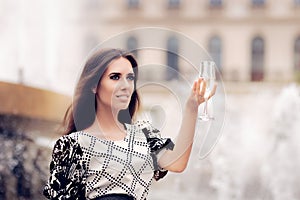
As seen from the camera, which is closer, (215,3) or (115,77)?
(115,77)

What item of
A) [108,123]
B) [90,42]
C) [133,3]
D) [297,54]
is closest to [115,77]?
[108,123]

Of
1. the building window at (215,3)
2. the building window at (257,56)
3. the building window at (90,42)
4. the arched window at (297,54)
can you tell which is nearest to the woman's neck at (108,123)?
the building window at (90,42)

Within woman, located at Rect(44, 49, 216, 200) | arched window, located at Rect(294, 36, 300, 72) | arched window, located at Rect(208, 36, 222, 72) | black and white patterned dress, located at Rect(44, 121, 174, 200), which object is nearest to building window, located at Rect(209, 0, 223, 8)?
arched window, located at Rect(208, 36, 222, 72)

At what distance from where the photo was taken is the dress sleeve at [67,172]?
8.23ft

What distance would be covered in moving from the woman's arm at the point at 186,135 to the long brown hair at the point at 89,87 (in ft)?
0.64

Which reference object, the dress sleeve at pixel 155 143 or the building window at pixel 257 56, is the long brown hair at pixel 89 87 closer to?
the dress sleeve at pixel 155 143

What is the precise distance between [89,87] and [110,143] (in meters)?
0.19

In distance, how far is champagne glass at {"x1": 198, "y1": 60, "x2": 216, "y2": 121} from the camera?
248 cm

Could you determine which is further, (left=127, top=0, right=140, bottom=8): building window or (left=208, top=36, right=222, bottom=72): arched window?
(left=127, top=0, right=140, bottom=8): building window

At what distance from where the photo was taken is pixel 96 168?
2.51m

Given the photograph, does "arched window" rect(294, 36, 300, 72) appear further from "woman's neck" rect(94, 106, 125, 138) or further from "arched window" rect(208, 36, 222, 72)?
"woman's neck" rect(94, 106, 125, 138)

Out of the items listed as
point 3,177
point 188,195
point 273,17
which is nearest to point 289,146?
point 188,195

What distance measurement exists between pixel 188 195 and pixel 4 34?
343 centimetres

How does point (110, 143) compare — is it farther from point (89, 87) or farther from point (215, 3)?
point (215, 3)
